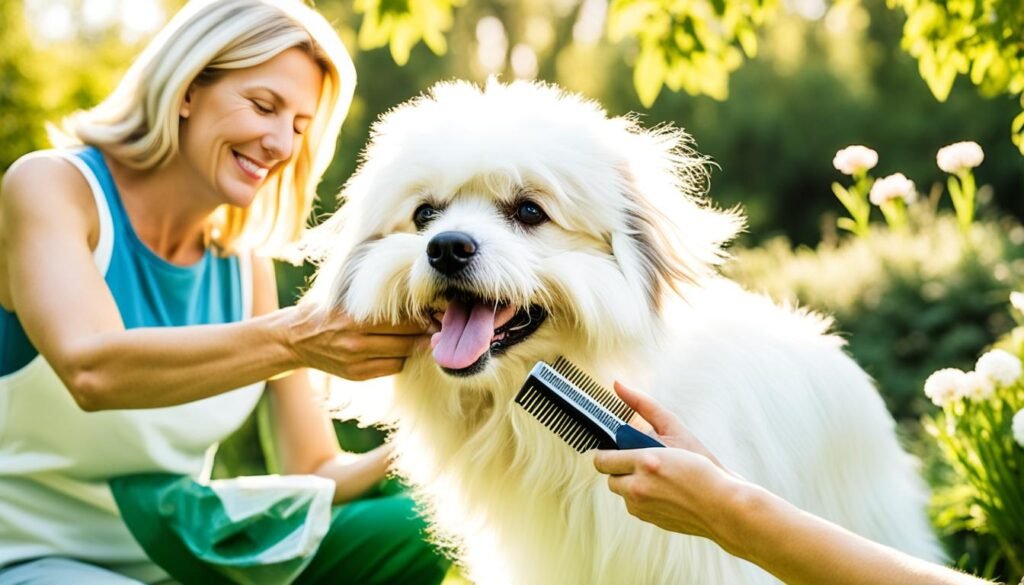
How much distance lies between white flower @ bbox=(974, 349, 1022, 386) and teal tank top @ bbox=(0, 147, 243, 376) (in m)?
2.35

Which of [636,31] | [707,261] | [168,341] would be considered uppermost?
→ [636,31]

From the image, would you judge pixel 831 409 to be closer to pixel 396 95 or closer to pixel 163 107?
pixel 163 107

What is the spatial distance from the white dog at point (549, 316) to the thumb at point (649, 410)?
0.20 m

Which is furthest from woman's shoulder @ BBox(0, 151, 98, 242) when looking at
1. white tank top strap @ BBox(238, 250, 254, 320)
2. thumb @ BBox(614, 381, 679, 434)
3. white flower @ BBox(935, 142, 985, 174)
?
white flower @ BBox(935, 142, 985, 174)

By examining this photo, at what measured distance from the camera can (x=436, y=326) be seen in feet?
8.43

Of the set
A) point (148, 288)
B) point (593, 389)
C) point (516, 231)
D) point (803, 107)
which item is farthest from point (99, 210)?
point (803, 107)

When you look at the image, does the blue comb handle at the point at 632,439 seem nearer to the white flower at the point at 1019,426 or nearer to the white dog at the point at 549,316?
Result: the white dog at the point at 549,316

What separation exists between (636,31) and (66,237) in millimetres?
2167

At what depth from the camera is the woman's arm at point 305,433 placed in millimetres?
3703

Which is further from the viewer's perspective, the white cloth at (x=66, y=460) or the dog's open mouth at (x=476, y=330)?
the white cloth at (x=66, y=460)

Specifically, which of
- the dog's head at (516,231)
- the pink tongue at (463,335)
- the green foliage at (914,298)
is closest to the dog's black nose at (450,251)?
the dog's head at (516,231)

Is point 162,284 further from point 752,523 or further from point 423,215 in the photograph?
point 752,523

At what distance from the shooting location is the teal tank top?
10.3 feet

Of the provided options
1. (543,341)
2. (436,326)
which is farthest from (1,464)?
(543,341)
